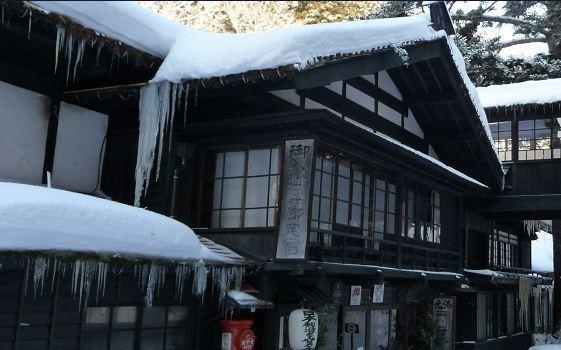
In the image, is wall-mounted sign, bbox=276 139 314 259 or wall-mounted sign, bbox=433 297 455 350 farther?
wall-mounted sign, bbox=433 297 455 350

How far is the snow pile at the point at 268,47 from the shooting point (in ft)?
31.9

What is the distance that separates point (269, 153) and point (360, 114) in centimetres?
352

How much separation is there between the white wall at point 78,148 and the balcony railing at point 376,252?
4814 mm

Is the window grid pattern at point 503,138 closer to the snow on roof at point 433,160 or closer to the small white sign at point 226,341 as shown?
the snow on roof at point 433,160

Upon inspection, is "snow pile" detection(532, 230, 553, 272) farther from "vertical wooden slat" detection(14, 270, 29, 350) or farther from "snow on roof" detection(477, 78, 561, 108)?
"vertical wooden slat" detection(14, 270, 29, 350)

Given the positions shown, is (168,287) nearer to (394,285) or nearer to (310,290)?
(310,290)

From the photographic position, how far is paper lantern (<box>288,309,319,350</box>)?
10594 mm

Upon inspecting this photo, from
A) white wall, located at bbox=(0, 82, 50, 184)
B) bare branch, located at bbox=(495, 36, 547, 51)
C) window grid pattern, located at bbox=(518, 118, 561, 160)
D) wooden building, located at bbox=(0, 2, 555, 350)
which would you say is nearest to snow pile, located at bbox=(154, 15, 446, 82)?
wooden building, located at bbox=(0, 2, 555, 350)

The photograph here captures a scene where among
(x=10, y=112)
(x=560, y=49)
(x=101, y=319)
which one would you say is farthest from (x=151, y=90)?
(x=560, y=49)

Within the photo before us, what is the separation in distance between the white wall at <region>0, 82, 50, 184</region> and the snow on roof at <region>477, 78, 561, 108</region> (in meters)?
14.6

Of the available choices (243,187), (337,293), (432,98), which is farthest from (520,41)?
(243,187)

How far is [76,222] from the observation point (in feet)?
26.1

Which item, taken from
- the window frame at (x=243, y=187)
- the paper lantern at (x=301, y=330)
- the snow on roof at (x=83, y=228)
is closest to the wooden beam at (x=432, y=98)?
the window frame at (x=243, y=187)

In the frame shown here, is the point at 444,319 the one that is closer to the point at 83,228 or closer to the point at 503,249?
the point at 503,249
